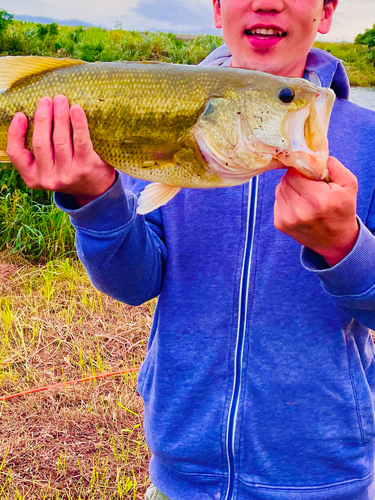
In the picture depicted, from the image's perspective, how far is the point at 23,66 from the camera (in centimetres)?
141

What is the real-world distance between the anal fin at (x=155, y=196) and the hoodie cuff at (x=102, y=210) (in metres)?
0.09

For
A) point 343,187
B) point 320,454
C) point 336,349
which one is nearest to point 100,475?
point 320,454

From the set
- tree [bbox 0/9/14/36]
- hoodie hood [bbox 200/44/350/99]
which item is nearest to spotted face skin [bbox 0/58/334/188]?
hoodie hood [bbox 200/44/350/99]

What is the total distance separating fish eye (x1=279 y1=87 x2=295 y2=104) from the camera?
1.28m

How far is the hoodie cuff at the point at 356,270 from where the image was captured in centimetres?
134

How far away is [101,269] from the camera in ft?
5.15

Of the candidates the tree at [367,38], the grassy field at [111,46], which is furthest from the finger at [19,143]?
the tree at [367,38]

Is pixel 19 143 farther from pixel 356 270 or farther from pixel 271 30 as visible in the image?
pixel 356 270

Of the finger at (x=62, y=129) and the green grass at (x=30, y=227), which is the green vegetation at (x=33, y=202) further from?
the finger at (x=62, y=129)

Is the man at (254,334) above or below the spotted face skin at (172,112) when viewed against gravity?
below

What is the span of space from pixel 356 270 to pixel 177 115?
0.67m

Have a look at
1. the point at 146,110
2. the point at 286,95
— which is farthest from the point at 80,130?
the point at 286,95

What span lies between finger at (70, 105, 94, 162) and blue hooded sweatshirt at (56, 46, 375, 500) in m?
0.30

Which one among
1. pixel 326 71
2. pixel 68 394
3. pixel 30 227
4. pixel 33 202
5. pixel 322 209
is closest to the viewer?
pixel 322 209
